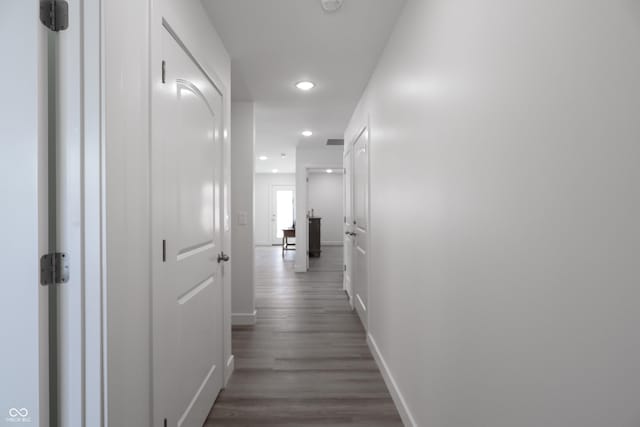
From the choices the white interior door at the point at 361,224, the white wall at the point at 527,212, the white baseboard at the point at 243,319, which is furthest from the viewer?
the white baseboard at the point at 243,319

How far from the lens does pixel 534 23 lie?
0.79 m

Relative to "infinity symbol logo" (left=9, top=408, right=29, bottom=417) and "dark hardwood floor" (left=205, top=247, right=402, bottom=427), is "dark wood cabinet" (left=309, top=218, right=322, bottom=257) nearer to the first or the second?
"dark hardwood floor" (left=205, top=247, right=402, bottom=427)

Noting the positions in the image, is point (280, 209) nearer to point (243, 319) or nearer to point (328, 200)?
point (328, 200)

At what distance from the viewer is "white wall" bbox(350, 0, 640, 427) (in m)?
0.59

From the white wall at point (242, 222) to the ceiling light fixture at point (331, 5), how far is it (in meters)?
1.77

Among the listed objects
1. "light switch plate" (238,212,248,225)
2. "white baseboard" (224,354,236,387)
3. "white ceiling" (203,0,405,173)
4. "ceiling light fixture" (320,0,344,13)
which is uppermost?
"white ceiling" (203,0,405,173)

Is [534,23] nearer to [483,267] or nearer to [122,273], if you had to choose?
[483,267]

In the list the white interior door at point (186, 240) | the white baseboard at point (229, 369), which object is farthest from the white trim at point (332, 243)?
the white interior door at point (186, 240)

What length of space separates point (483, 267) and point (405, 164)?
3.13 feet

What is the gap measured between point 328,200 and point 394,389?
8.47 meters

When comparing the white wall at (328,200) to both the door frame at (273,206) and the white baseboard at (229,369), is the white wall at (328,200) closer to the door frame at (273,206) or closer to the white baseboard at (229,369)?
the door frame at (273,206)

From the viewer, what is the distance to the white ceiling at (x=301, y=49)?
1.92 m

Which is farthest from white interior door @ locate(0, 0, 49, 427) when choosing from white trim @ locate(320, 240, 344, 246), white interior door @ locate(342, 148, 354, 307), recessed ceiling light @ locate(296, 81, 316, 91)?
white trim @ locate(320, 240, 344, 246)

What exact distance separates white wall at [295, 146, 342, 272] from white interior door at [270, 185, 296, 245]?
4.84 metres
